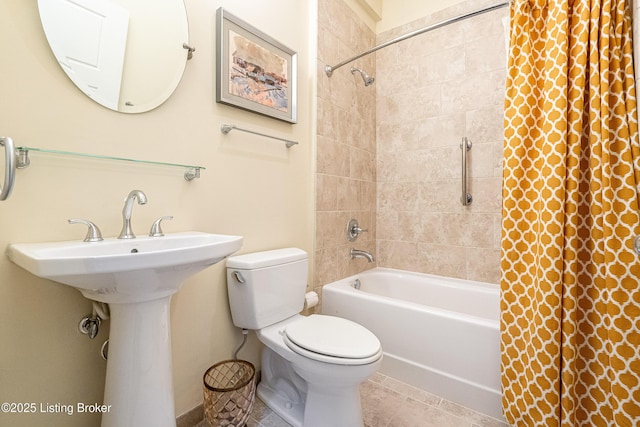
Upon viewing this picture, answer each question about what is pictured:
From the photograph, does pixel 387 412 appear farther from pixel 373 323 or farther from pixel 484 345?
pixel 484 345

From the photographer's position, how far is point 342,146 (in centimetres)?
205

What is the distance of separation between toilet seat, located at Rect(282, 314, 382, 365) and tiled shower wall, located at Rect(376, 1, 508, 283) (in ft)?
3.78

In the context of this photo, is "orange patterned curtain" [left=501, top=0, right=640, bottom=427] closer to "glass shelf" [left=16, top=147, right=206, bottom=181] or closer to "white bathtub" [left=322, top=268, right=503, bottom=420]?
"white bathtub" [left=322, top=268, right=503, bottom=420]

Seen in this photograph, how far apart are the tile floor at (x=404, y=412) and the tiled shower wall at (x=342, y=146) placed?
0.71m

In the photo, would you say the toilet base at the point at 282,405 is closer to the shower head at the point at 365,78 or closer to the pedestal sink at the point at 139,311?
the pedestal sink at the point at 139,311

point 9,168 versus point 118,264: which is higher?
point 9,168

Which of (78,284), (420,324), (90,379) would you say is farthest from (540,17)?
(90,379)

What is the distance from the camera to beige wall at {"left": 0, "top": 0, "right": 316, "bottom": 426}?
85 centimetres

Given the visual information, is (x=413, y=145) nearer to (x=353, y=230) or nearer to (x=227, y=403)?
(x=353, y=230)

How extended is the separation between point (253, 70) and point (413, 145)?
1345mm

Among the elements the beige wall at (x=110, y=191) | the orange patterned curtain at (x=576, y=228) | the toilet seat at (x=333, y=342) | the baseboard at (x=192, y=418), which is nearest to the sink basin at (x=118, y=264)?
the beige wall at (x=110, y=191)

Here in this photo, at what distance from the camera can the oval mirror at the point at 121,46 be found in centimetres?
93

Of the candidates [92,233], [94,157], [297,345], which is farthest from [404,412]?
[94,157]

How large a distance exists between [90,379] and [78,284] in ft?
1.73
